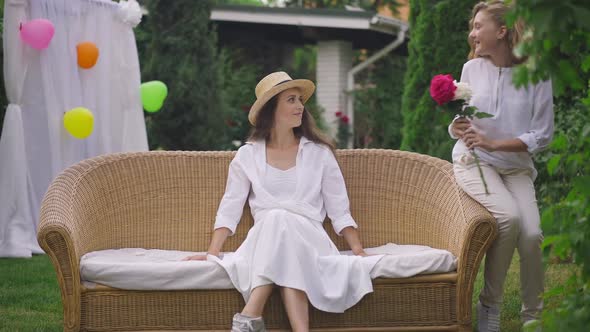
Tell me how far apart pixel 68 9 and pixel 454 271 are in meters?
4.24

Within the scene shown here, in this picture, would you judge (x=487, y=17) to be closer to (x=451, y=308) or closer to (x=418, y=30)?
(x=451, y=308)

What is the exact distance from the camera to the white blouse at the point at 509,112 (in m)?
4.02

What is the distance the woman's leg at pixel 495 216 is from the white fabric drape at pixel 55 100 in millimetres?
3660

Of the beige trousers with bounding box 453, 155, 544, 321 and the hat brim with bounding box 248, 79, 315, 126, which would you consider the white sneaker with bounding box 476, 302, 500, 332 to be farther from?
the hat brim with bounding box 248, 79, 315, 126

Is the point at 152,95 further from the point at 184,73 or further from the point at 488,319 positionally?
the point at 488,319

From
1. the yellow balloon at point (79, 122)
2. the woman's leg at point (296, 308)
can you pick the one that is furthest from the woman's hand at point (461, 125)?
the yellow balloon at point (79, 122)

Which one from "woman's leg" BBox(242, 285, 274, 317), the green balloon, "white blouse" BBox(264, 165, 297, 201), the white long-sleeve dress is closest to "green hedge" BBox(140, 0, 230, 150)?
the green balloon

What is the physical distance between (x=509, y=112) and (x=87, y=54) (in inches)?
154

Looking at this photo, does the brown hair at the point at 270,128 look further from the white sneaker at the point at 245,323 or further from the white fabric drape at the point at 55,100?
the white fabric drape at the point at 55,100

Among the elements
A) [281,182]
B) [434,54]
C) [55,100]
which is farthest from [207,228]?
[434,54]

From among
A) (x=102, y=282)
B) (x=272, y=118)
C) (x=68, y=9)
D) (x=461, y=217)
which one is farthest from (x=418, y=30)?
(x=102, y=282)

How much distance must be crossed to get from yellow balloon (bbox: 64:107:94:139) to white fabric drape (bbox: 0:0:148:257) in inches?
8.8

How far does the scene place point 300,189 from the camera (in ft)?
14.4

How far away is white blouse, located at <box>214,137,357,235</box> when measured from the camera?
14.3 ft
